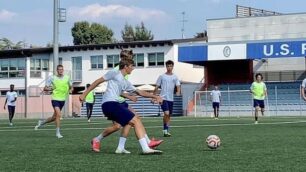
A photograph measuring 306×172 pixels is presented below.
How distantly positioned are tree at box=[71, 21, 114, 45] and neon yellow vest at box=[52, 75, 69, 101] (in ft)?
290

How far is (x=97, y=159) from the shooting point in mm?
10383

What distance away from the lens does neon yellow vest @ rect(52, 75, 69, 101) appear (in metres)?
18.5

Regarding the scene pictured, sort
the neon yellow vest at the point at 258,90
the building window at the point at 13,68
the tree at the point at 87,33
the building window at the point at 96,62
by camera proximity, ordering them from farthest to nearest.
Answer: the tree at the point at 87,33
the building window at the point at 13,68
the building window at the point at 96,62
the neon yellow vest at the point at 258,90

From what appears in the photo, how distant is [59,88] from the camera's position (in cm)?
1853

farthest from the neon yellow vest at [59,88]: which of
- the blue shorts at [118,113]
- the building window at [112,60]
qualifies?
the building window at [112,60]

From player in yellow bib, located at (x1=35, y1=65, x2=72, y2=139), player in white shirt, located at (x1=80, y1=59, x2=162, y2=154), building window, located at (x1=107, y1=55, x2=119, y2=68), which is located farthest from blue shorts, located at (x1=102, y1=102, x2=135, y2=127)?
building window, located at (x1=107, y1=55, x2=119, y2=68)

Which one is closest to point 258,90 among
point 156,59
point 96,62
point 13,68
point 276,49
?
point 276,49

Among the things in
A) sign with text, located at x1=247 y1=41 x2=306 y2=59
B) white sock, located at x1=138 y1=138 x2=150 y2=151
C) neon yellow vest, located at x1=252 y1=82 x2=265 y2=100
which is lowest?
white sock, located at x1=138 y1=138 x2=150 y2=151

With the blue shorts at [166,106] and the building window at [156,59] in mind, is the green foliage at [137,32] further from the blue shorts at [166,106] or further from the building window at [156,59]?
the blue shorts at [166,106]

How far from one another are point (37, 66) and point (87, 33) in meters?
37.4

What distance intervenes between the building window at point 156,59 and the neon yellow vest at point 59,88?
153 ft

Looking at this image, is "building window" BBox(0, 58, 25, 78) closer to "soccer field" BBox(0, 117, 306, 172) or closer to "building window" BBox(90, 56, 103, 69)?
"building window" BBox(90, 56, 103, 69)

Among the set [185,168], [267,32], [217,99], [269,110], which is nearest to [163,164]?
[185,168]

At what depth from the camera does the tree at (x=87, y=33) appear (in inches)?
4205
